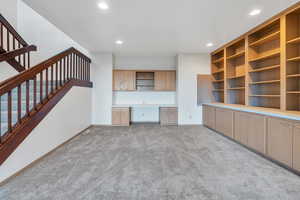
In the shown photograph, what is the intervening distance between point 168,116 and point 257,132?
326 centimetres

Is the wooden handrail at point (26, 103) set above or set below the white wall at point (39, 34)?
below

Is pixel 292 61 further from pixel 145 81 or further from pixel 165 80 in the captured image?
pixel 145 81

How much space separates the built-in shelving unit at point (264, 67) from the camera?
3.49 m

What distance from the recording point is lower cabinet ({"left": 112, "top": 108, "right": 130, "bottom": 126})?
5.81 m

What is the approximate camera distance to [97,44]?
4.92 meters

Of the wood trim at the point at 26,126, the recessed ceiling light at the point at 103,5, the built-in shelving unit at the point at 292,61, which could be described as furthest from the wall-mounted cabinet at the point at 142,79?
the built-in shelving unit at the point at 292,61

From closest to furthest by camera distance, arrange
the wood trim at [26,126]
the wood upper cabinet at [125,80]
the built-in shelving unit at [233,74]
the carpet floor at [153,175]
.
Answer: the carpet floor at [153,175] < the wood trim at [26,126] < the built-in shelving unit at [233,74] < the wood upper cabinet at [125,80]

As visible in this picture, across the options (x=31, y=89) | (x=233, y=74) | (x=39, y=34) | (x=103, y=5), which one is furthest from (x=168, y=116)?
(x=39, y=34)

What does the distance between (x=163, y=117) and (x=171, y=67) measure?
2220 mm

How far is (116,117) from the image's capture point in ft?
19.1

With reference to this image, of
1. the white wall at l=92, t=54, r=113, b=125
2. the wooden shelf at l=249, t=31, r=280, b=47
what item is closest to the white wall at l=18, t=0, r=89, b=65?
the white wall at l=92, t=54, r=113, b=125

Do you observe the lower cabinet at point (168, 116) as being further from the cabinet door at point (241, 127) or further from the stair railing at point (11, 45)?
the stair railing at point (11, 45)

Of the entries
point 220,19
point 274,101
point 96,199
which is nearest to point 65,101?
point 96,199

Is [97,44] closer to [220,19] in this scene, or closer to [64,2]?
[64,2]
